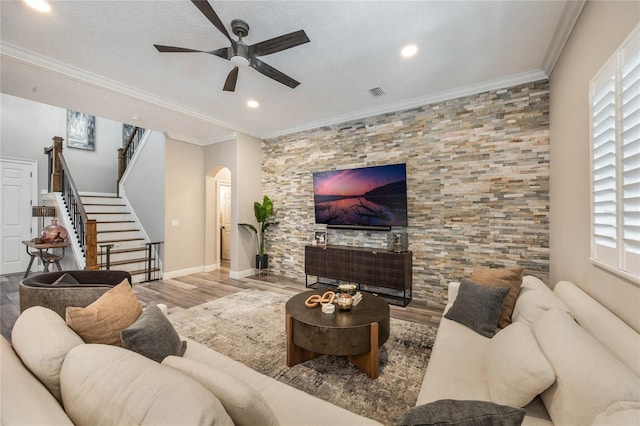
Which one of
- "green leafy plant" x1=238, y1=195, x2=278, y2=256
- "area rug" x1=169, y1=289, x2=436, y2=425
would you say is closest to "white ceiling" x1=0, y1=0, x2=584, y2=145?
"green leafy plant" x1=238, y1=195, x2=278, y2=256

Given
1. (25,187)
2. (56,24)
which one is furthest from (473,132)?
(25,187)

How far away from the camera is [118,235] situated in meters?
5.77

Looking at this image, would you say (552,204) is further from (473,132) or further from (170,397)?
(170,397)

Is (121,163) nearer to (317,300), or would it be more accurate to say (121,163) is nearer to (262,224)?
(262,224)

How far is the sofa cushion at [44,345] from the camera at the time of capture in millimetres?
983

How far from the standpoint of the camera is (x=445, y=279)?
148 inches

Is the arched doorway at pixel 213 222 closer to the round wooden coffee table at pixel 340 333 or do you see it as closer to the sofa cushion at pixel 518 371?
the round wooden coffee table at pixel 340 333

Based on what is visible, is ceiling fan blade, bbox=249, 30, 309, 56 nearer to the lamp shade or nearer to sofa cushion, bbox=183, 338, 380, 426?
sofa cushion, bbox=183, 338, 380, 426

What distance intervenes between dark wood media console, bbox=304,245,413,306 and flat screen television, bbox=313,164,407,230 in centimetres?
45

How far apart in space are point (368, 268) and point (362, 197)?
44.1 inches

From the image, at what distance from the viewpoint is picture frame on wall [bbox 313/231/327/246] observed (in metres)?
4.76

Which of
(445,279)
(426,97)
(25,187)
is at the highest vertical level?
(426,97)

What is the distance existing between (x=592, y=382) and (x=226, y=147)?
5.77 metres

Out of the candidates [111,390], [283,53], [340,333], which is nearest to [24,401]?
[111,390]
